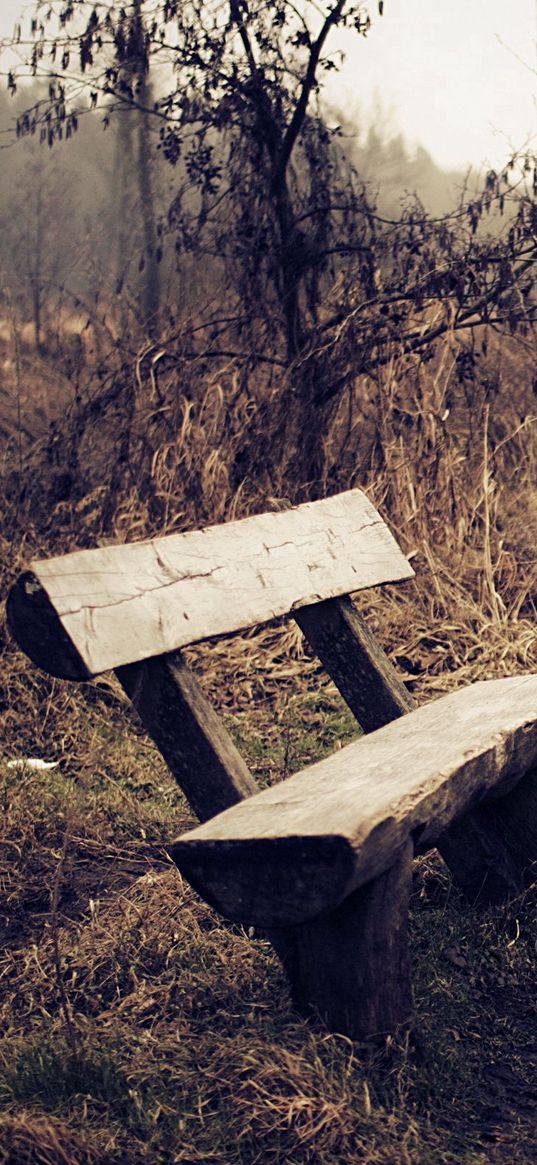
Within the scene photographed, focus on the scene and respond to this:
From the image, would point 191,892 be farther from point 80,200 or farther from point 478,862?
point 80,200

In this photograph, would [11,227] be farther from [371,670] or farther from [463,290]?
[371,670]

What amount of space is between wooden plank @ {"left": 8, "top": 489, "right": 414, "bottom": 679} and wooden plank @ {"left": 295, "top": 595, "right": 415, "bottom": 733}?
0.08m

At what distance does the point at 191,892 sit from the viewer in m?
3.08

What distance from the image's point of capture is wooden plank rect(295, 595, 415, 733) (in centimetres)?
307

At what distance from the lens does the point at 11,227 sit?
14.4 m

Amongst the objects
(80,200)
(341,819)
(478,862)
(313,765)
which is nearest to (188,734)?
(313,765)

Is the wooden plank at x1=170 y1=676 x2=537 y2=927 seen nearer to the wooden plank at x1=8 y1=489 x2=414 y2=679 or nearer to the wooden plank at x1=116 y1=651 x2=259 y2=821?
the wooden plank at x1=116 y1=651 x2=259 y2=821

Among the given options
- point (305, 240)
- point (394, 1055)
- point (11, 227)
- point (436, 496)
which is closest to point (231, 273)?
point (305, 240)

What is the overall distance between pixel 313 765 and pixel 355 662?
576 mm

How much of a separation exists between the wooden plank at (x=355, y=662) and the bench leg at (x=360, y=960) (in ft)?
2.94

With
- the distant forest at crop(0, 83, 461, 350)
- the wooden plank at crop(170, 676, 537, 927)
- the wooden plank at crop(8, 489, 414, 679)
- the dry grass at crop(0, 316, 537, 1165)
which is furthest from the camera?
the distant forest at crop(0, 83, 461, 350)

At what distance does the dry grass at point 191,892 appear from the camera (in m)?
2.06

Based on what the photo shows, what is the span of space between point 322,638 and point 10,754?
1.80 metres

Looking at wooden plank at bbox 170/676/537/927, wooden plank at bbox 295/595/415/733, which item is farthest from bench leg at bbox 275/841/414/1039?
wooden plank at bbox 295/595/415/733
